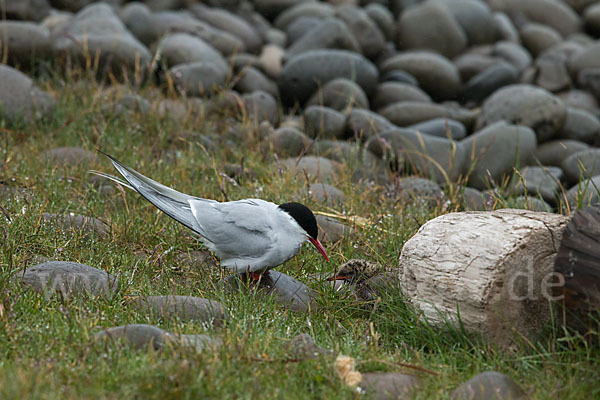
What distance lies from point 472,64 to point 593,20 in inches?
132

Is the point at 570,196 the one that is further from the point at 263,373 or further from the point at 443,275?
the point at 263,373

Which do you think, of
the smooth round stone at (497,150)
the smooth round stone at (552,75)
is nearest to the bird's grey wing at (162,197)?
the smooth round stone at (497,150)

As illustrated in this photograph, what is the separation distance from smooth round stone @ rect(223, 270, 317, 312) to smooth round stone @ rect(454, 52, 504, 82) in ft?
22.6

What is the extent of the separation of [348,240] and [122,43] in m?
3.95

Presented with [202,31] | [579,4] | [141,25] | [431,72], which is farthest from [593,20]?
[141,25]

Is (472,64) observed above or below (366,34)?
below

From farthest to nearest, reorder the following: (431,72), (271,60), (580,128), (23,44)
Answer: (431,72), (271,60), (580,128), (23,44)

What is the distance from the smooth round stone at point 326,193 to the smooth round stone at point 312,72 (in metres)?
2.87

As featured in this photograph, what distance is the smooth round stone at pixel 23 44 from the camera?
6.86m

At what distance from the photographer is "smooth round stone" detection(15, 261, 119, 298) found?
330cm

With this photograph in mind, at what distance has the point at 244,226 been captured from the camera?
3582mm

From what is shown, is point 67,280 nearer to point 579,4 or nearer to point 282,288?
point 282,288

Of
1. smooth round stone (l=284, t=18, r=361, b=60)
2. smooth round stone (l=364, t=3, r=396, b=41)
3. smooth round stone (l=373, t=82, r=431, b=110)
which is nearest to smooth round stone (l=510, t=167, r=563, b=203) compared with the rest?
smooth round stone (l=373, t=82, r=431, b=110)

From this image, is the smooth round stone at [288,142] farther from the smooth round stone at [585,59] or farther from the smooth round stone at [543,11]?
the smooth round stone at [543,11]
